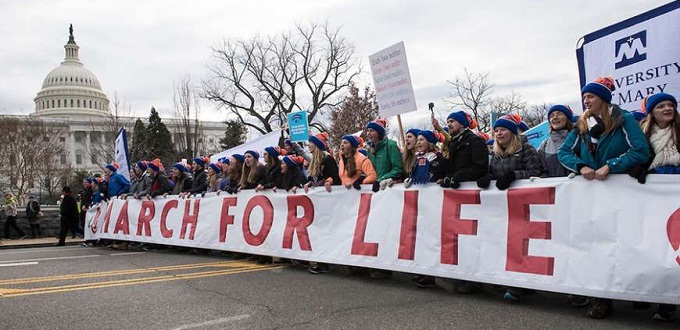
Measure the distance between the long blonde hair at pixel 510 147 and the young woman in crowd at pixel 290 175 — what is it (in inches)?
129

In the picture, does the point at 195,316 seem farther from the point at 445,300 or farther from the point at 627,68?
the point at 627,68

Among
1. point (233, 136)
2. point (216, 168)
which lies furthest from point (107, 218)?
point (233, 136)

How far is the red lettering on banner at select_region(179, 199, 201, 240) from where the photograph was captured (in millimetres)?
9836

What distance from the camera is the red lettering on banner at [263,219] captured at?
8.33m

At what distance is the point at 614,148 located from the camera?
4.87m

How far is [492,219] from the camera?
5.65 m

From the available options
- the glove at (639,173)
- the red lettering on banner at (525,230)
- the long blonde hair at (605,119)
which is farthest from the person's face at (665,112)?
the red lettering on banner at (525,230)

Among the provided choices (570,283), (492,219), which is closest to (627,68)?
(492,219)

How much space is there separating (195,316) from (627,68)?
5.50 m

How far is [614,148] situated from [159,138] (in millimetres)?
68151

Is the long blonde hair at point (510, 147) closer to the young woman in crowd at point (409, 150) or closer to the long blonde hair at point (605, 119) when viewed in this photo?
the long blonde hair at point (605, 119)

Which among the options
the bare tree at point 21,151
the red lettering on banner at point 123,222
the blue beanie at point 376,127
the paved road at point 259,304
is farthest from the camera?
the bare tree at point 21,151

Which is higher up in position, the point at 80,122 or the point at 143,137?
the point at 80,122

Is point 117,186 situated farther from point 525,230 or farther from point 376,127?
point 525,230
